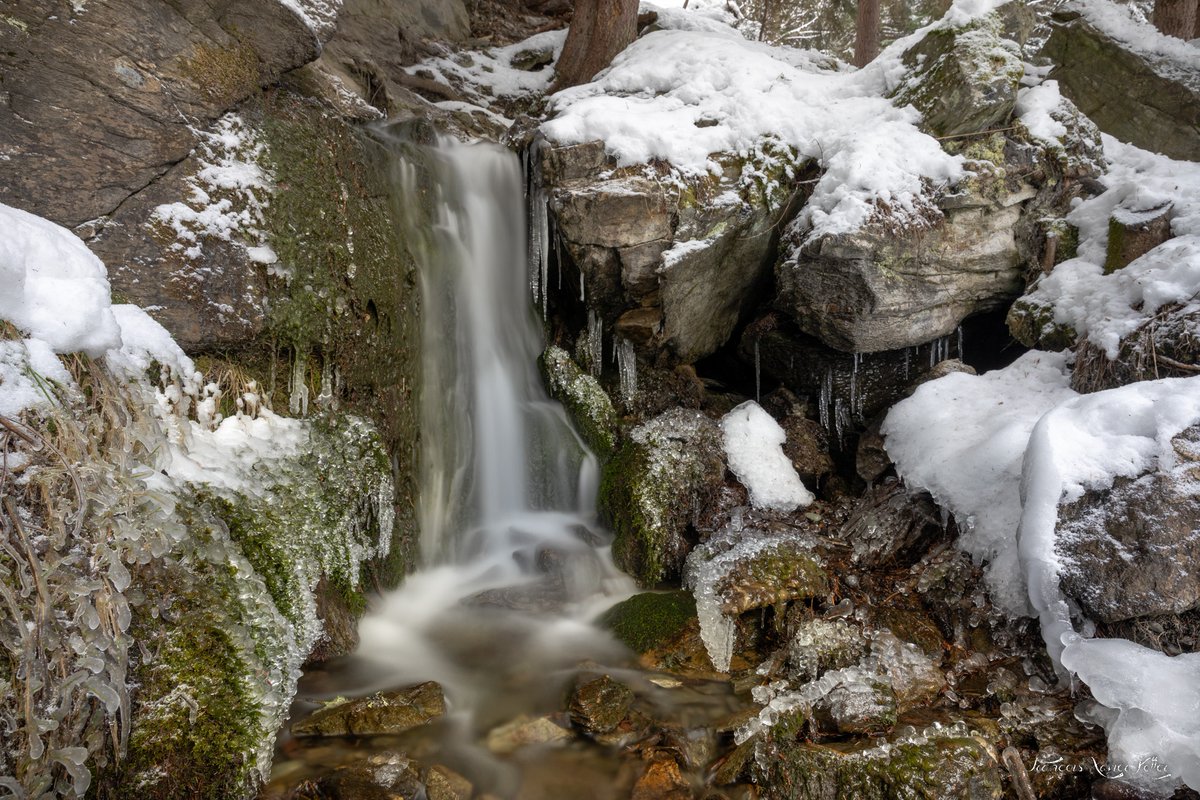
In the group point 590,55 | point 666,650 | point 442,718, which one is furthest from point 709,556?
point 590,55

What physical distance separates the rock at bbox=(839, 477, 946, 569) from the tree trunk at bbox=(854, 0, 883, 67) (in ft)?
26.9

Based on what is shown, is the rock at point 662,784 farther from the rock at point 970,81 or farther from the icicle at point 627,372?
the rock at point 970,81

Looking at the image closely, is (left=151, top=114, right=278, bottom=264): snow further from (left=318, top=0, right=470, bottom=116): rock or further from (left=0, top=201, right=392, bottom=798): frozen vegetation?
(left=318, top=0, right=470, bottom=116): rock

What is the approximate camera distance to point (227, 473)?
3.26 metres

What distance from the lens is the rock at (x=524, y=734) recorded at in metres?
3.28

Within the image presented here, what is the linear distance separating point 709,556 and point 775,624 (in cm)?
79

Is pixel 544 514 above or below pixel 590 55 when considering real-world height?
below

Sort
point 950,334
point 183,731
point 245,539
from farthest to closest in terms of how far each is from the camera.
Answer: point 950,334
point 245,539
point 183,731

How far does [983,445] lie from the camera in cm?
431

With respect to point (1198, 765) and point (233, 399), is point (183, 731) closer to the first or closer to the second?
point (233, 399)

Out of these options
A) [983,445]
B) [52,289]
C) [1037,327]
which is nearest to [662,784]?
[983,445]

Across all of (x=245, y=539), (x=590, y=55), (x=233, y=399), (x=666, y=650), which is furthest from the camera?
(x=590, y=55)

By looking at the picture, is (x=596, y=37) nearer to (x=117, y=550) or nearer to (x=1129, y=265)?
(x=1129, y=265)

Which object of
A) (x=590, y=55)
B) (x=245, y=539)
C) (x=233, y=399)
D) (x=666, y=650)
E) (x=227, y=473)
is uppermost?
(x=590, y=55)
